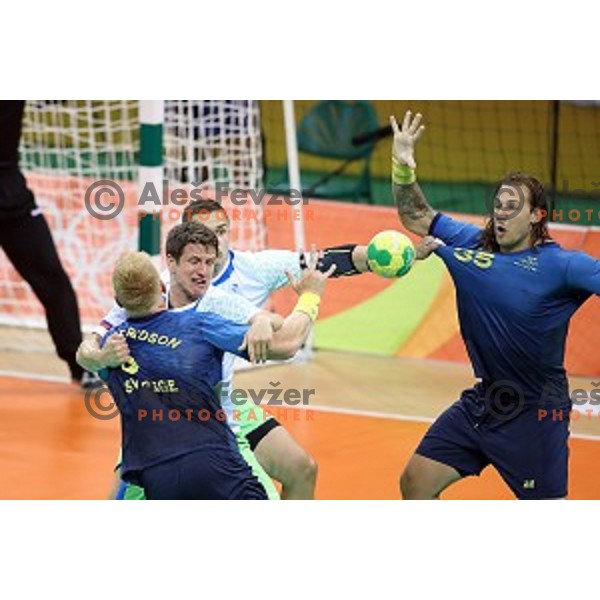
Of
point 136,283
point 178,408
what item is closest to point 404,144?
point 136,283

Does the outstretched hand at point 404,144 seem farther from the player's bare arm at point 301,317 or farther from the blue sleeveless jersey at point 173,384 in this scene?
the blue sleeveless jersey at point 173,384

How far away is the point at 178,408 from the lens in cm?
614

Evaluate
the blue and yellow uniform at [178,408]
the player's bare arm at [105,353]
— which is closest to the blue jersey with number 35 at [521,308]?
the blue and yellow uniform at [178,408]

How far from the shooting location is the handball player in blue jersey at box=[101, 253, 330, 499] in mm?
6094

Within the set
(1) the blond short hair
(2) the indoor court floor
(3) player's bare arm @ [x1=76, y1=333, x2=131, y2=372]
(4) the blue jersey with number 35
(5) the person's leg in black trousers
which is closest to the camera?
(1) the blond short hair

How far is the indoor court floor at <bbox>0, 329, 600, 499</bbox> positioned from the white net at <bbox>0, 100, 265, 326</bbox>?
53 centimetres

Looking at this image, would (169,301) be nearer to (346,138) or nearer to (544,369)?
(544,369)

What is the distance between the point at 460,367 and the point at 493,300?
4.57 meters

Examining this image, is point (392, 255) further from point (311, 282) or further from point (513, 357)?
point (513, 357)

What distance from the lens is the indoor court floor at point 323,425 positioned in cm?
889

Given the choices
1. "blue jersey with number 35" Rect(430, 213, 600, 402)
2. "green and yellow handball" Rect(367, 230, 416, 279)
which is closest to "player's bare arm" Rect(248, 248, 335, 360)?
"green and yellow handball" Rect(367, 230, 416, 279)

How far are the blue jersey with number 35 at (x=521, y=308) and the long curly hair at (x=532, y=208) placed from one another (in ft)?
0.26

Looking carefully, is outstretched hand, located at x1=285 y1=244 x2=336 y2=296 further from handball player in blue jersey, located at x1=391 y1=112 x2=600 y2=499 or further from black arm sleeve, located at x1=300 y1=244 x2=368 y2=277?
handball player in blue jersey, located at x1=391 y1=112 x2=600 y2=499

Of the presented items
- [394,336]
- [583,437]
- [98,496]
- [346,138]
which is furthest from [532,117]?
[98,496]
